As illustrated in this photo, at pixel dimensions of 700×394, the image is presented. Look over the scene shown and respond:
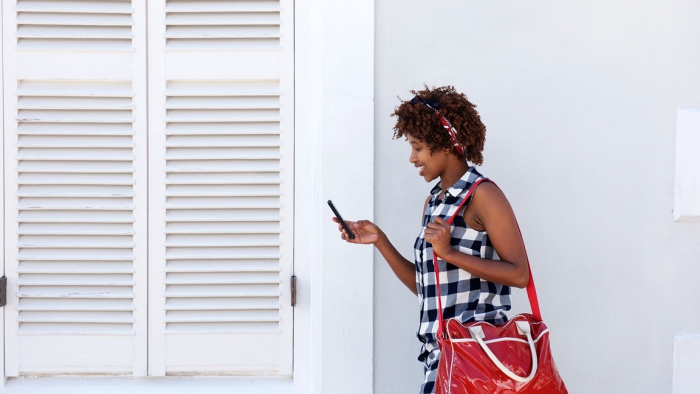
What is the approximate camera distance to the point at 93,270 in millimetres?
3199

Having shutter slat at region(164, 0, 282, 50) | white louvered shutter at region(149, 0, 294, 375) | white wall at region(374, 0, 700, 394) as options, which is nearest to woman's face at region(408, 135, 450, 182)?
white wall at region(374, 0, 700, 394)

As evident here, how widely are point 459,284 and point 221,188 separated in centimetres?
127

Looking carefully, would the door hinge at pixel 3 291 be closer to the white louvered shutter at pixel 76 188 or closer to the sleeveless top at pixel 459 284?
Result: the white louvered shutter at pixel 76 188

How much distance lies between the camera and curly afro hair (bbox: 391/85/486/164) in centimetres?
233

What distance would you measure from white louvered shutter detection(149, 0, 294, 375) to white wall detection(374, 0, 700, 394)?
443mm

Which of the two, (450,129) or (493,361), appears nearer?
(493,361)

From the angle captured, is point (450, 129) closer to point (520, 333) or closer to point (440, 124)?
point (440, 124)

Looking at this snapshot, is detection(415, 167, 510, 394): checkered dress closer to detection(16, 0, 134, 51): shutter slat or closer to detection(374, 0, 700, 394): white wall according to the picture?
detection(374, 0, 700, 394): white wall

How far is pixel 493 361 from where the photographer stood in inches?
83.2

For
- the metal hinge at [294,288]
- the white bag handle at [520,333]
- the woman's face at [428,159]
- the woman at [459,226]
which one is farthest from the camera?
the metal hinge at [294,288]

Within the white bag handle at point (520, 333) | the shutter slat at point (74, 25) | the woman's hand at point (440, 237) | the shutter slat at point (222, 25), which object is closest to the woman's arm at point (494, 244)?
the woman's hand at point (440, 237)

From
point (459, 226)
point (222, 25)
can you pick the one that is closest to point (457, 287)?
point (459, 226)

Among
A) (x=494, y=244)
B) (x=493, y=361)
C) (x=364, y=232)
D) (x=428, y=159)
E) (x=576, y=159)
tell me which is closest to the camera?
(x=493, y=361)

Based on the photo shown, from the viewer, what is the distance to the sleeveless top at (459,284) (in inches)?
91.3
